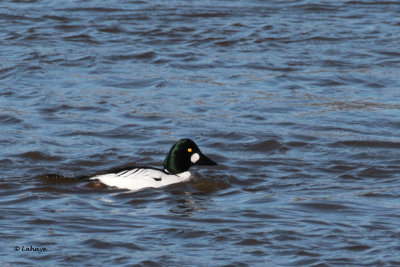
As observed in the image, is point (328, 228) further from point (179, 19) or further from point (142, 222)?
point (179, 19)

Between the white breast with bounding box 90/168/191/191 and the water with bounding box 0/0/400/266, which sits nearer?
the water with bounding box 0/0/400/266

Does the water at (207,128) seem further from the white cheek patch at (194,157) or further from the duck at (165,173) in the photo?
the white cheek patch at (194,157)

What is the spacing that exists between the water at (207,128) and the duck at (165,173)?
0.46 feet

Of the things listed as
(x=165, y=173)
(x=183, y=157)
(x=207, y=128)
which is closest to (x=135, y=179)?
(x=165, y=173)

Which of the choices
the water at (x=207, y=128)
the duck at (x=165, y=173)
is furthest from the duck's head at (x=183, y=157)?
the water at (x=207, y=128)

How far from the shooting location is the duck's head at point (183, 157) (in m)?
12.8

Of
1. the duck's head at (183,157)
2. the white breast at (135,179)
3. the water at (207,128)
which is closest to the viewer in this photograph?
the water at (207,128)

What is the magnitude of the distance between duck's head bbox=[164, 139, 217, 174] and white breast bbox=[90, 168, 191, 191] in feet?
1.18

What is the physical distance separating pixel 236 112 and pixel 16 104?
11.3 feet

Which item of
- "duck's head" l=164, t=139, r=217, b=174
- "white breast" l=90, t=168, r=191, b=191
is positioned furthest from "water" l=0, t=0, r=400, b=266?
"duck's head" l=164, t=139, r=217, b=174

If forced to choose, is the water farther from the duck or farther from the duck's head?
the duck's head

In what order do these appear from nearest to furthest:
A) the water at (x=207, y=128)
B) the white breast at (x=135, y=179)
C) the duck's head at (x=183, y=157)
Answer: the water at (x=207, y=128), the white breast at (x=135, y=179), the duck's head at (x=183, y=157)

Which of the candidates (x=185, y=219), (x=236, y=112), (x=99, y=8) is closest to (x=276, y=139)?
(x=236, y=112)

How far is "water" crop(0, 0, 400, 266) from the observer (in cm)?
971
